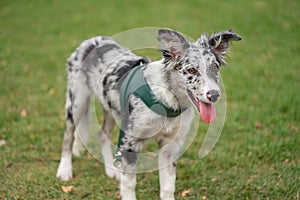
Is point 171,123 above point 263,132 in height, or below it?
above

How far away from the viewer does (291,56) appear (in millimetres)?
9289

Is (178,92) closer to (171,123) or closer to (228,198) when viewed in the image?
(171,123)

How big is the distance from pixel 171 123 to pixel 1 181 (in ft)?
7.23

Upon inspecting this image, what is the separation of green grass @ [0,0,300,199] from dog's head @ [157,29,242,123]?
1542 millimetres

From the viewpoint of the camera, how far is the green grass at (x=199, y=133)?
16.0 ft

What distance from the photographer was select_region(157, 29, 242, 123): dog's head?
11.6ft

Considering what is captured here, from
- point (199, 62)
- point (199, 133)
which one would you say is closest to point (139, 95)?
point (199, 62)

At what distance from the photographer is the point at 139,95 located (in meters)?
4.06

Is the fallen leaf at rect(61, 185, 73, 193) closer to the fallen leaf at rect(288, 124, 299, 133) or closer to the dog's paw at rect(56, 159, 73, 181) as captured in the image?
the dog's paw at rect(56, 159, 73, 181)

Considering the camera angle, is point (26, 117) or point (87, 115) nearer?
point (87, 115)

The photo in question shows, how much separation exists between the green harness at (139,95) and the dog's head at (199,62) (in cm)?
34

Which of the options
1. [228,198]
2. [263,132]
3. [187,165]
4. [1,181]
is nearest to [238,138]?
[263,132]

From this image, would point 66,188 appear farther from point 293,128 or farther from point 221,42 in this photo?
point 293,128

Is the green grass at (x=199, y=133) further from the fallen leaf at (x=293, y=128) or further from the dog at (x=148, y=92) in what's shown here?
the dog at (x=148, y=92)
